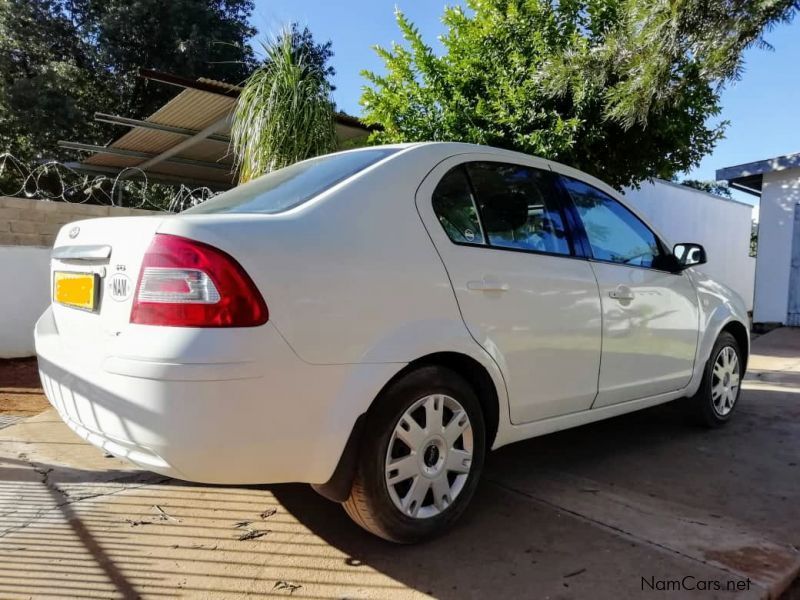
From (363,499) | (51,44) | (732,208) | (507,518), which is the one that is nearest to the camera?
(363,499)

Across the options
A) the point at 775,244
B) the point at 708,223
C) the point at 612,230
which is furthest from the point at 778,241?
the point at 612,230

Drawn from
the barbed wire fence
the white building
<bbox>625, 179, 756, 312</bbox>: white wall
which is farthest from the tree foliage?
the white building

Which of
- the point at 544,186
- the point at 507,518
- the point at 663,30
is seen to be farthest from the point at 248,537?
the point at 663,30

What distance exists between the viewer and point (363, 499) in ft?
7.53

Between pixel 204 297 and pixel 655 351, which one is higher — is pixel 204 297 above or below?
above

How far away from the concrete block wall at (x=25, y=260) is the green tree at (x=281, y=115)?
185 cm

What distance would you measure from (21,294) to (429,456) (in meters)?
5.42

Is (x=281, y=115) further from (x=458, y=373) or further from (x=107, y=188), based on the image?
(x=107, y=188)

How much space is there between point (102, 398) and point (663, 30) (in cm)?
412

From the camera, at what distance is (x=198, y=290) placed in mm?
2000

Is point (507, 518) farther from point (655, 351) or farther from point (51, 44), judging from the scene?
point (51, 44)

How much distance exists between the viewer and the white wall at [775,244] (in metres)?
10.8

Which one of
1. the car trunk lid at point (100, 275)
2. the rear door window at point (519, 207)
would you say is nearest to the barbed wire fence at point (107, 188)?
the car trunk lid at point (100, 275)

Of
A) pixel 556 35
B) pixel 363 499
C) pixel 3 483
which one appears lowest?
pixel 3 483
